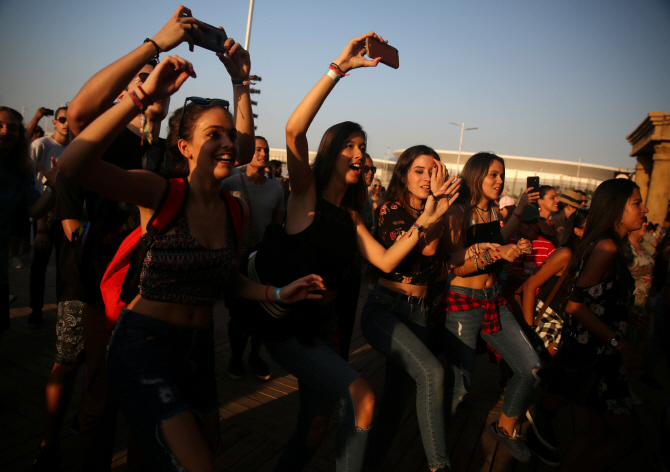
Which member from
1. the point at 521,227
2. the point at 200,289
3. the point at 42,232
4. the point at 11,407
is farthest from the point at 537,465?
the point at 42,232

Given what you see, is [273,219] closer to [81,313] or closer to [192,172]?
[81,313]

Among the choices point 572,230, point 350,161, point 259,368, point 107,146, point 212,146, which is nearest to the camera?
point 107,146

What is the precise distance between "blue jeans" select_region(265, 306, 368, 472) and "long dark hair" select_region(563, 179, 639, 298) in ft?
5.46

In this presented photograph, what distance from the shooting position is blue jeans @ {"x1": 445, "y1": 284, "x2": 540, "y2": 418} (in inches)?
119

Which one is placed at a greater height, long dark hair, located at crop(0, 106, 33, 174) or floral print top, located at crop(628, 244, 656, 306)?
long dark hair, located at crop(0, 106, 33, 174)

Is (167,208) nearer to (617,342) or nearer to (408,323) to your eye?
(408,323)

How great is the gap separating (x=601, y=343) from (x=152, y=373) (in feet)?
7.96

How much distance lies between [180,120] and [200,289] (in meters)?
0.79

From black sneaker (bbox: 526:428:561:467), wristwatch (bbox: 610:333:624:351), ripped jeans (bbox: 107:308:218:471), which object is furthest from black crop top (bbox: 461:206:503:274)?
ripped jeans (bbox: 107:308:218:471)

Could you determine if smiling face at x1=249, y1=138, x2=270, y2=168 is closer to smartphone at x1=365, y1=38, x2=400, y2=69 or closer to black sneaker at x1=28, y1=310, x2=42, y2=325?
smartphone at x1=365, y1=38, x2=400, y2=69

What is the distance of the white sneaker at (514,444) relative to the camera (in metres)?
3.06

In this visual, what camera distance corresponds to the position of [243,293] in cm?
210

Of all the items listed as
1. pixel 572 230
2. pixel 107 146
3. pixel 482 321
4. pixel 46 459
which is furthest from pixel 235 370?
pixel 572 230

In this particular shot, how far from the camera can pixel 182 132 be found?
6.54 ft
